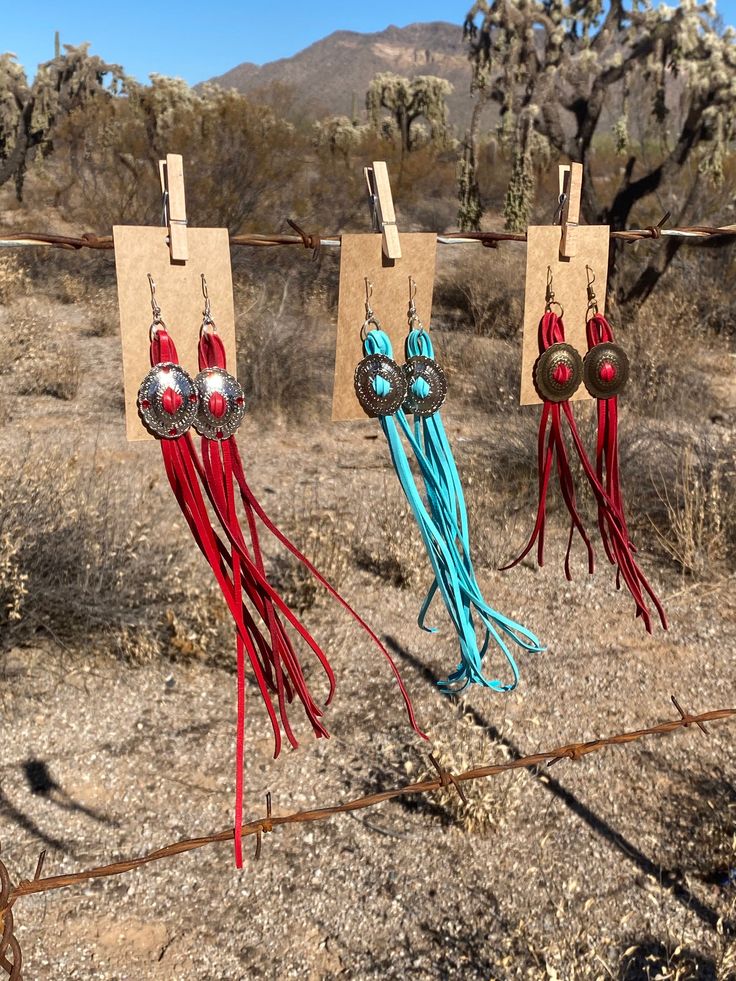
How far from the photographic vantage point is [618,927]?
2350 millimetres

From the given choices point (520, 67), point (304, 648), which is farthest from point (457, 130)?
point (304, 648)

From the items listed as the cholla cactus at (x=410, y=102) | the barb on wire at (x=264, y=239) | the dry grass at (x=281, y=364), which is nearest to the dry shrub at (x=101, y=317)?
the dry grass at (x=281, y=364)

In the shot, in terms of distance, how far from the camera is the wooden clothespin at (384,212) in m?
1.32

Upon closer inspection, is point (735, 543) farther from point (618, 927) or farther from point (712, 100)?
point (712, 100)

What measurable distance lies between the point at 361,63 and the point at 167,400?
127 m

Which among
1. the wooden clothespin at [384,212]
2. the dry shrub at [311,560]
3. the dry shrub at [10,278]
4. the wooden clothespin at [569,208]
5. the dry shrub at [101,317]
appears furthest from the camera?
the dry shrub at [10,278]

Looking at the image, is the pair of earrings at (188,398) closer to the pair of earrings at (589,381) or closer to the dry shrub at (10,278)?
the pair of earrings at (589,381)

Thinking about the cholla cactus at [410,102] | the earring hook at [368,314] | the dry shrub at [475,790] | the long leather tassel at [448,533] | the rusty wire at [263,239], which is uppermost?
the cholla cactus at [410,102]

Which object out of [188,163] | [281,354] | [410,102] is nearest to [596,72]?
[188,163]

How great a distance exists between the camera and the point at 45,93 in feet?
54.2

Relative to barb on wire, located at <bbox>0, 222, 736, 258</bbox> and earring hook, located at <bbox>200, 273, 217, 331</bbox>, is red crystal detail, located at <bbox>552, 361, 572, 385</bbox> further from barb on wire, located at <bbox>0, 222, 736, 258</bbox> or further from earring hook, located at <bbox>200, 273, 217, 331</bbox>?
earring hook, located at <bbox>200, 273, 217, 331</bbox>

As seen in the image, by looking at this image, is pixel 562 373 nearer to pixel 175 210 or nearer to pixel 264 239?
pixel 264 239

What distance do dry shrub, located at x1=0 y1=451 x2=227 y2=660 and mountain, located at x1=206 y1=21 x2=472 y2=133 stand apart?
281ft

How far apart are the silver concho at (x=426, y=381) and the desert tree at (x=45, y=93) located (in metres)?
16.1
